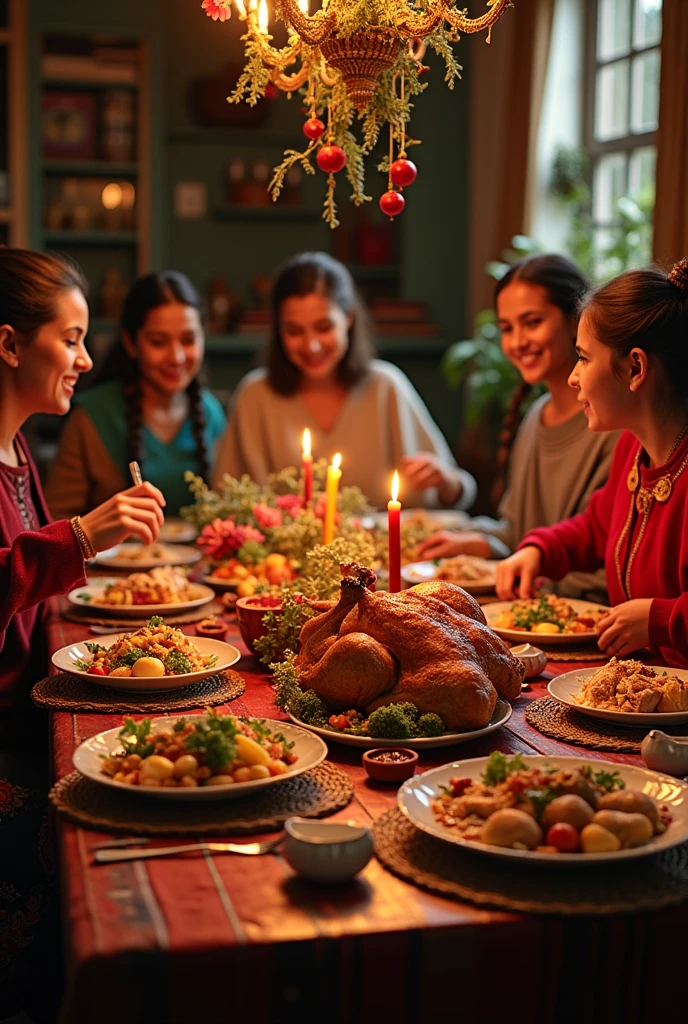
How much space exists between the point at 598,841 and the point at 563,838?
3 cm

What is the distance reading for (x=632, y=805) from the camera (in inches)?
46.9

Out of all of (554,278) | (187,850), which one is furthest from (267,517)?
(187,850)

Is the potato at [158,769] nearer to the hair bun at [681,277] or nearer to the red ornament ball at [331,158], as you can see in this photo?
the red ornament ball at [331,158]

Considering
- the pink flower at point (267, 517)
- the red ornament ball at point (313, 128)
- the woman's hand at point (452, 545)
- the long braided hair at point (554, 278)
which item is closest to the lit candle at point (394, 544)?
the red ornament ball at point (313, 128)

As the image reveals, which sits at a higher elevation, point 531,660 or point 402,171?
point 402,171

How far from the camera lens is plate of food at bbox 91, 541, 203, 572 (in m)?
2.82

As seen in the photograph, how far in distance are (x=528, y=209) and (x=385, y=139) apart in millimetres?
2969

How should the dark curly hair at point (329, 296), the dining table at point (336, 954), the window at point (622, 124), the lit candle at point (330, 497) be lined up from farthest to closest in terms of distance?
1. the window at point (622, 124)
2. the dark curly hair at point (329, 296)
3. the lit candle at point (330, 497)
4. the dining table at point (336, 954)

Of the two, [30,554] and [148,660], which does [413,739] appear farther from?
[30,554]

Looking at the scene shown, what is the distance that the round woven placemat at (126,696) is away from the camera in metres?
1.70

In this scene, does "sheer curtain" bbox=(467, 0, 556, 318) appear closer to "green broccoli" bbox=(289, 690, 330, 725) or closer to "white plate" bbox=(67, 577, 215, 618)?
"white plate" bbox=(67, 577, 215, 618)

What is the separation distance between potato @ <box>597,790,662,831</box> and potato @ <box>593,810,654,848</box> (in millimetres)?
19

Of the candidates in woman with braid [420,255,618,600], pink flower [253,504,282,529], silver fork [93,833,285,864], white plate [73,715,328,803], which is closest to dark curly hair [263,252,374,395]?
woman with braid [420,255,618,600]

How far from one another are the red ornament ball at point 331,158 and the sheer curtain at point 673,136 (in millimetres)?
1673
